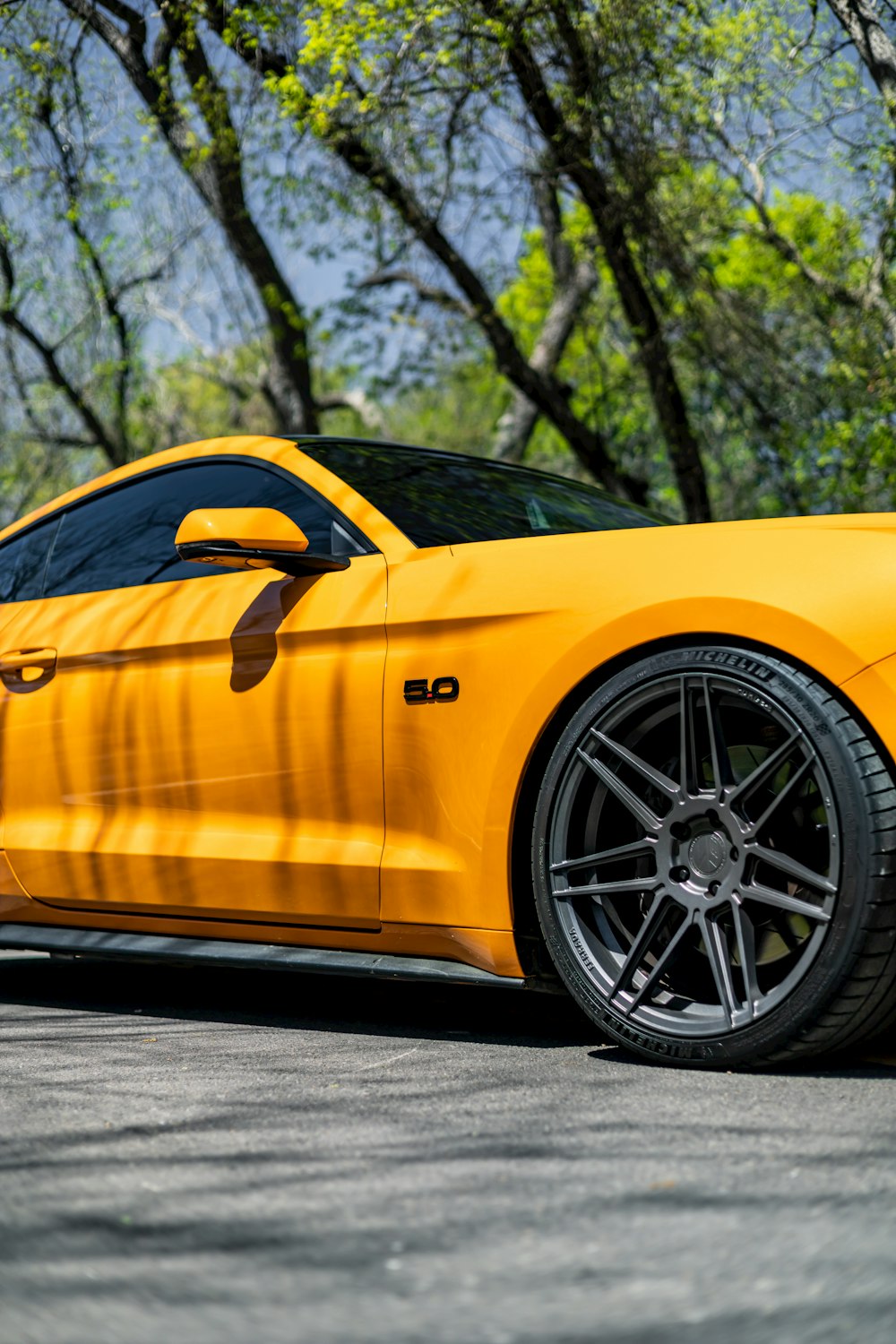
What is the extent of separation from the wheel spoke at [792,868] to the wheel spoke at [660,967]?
20 centimetres

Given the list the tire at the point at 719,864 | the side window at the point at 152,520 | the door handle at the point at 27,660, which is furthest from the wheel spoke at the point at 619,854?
the door handle at the point at 27,660

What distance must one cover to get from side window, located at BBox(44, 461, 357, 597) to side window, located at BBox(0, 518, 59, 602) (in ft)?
0.17

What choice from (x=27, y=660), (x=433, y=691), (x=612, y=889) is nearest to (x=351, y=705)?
(x=433, y=691)

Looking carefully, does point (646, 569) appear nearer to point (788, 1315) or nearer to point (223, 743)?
point (223, 743)

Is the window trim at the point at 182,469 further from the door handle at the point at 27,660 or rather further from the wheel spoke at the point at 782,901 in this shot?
the wheel spoke at the point at 782,901

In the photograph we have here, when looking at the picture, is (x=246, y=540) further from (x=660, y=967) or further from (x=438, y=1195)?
(x=438, y=1195)

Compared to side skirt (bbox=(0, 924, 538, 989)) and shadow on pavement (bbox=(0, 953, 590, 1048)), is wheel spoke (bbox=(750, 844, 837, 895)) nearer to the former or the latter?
Result: side skirt (bbox=(0, 924, 538, 989))

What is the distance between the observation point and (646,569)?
3.09 metres

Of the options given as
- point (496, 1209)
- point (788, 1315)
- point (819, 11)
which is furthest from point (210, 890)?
point (819, 11)

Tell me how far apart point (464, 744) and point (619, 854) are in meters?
0.47

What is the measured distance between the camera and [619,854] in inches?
119

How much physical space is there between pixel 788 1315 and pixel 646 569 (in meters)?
1.75

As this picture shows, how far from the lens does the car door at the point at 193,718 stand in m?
3.52

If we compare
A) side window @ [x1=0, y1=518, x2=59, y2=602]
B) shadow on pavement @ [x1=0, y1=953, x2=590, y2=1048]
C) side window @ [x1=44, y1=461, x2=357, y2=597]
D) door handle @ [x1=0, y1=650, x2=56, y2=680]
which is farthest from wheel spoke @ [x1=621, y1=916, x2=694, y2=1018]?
side window @ [x1=0, y1=518, x2=59, y2=602]
